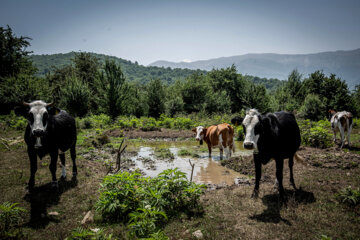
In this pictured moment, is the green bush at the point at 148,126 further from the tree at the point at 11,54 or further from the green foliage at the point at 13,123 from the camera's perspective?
the tree at the point at 11,54

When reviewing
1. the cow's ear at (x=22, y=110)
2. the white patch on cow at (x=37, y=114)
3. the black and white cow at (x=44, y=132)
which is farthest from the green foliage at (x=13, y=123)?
the white patch on cow at (x=37, y=114)

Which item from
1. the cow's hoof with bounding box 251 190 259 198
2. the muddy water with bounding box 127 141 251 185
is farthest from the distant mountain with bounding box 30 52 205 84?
the cow's hoof with bounding box 251 190 259 198

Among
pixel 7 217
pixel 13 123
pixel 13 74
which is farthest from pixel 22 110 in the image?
pixel 13 74

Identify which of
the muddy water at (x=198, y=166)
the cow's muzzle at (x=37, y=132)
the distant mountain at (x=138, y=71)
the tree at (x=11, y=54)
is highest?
the distant mountain at (x=138, y=71)

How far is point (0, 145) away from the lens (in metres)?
10.8

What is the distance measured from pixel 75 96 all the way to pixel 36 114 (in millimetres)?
22479

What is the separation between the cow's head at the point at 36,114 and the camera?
4.92m

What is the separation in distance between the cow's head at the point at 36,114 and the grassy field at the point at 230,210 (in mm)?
1795

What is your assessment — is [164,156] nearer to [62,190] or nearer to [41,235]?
[62,190]

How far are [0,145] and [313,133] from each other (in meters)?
17.0

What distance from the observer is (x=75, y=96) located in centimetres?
2531

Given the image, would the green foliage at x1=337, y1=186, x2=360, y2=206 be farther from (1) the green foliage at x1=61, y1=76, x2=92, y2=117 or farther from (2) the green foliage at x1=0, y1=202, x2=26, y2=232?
(1) the green foliage at x1=61, y1=76, x2=92, y2=117

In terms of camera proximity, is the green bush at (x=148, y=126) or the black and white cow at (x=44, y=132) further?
the green bush at (x=148, y=126)

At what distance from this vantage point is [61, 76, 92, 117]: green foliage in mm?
25125
